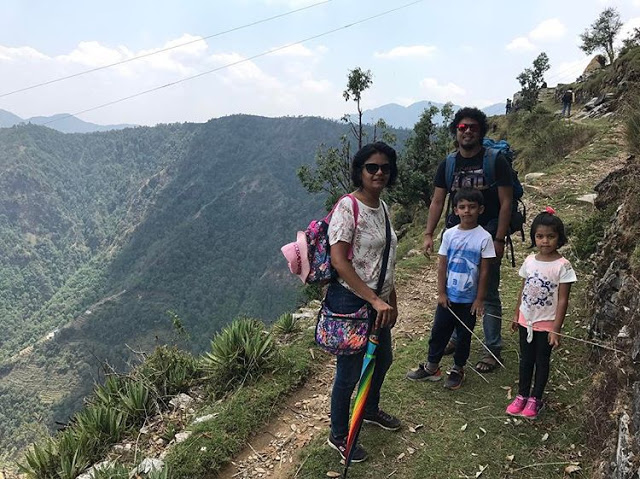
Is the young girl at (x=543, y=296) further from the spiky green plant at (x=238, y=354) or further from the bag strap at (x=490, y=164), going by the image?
the spiky green plant at (x=238, y=354)

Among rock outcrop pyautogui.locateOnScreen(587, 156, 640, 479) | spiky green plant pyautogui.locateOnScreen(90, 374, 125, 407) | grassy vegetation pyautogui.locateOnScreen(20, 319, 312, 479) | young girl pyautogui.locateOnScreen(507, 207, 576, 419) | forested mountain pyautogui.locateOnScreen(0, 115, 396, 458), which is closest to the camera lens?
rock outcrop pyautogui.locateOnScreen(587, 156, 640, 479)

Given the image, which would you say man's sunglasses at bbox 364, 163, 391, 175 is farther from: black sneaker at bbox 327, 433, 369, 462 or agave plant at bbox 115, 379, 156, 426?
agave plant at bbox 115, 379, 156, 426

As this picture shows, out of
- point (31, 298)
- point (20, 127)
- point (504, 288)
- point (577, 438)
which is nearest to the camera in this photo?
point (577, 438)

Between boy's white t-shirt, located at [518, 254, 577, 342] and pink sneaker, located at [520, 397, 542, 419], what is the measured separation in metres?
0.54

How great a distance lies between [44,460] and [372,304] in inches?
125

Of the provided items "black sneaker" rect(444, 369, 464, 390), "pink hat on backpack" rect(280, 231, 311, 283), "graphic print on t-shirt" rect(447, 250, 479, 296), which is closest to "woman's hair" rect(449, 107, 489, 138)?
"graphic print on t-shirt" rect(447, 250, 479, 296)

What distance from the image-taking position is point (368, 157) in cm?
241

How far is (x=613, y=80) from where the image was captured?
60.5ft

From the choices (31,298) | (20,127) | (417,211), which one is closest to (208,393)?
(417,211)

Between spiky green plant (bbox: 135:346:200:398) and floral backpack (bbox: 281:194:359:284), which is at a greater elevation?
floral backpack (bbox: 281:194:359:284)

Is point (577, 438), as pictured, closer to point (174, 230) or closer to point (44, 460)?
point (44, 460)

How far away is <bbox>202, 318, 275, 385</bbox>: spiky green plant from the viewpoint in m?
4.28

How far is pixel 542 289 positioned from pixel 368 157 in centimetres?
148

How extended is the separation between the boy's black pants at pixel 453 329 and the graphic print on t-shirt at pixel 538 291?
44 cm
